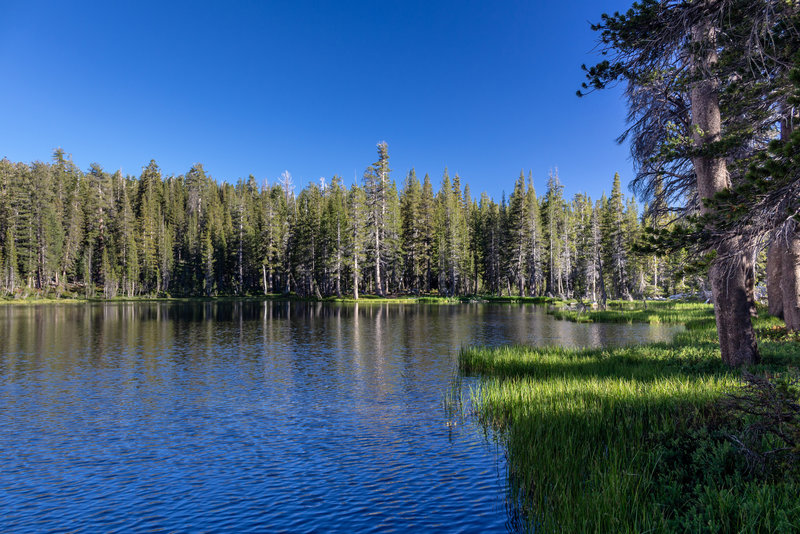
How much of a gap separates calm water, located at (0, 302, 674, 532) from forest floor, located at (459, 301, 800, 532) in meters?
1.04

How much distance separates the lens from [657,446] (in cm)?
808

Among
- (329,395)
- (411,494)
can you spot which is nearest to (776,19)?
(411,494)

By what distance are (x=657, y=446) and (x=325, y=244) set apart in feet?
247

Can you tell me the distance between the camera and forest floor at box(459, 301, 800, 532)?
231 inches

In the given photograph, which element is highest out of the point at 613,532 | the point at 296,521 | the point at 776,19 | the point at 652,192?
the point at 776,19

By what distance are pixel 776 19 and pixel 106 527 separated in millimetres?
15210

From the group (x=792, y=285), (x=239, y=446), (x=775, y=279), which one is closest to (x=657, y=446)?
(x=239, y=446)

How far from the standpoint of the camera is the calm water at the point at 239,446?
8086mm

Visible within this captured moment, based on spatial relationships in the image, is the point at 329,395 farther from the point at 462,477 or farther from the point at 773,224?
the point at 773,224

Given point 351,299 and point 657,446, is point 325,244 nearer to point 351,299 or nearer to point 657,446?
point 351,299

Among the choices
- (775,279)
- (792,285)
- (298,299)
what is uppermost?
(775,279)

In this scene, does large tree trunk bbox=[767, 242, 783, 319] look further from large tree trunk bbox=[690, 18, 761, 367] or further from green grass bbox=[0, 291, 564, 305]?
green grass bbox=[0, 291, 564, 305]

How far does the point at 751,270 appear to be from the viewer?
17.9 metres

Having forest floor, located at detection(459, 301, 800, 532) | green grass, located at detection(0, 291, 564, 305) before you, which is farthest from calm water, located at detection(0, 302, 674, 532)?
green grass, located at detection(0, 291, 564, 305)
